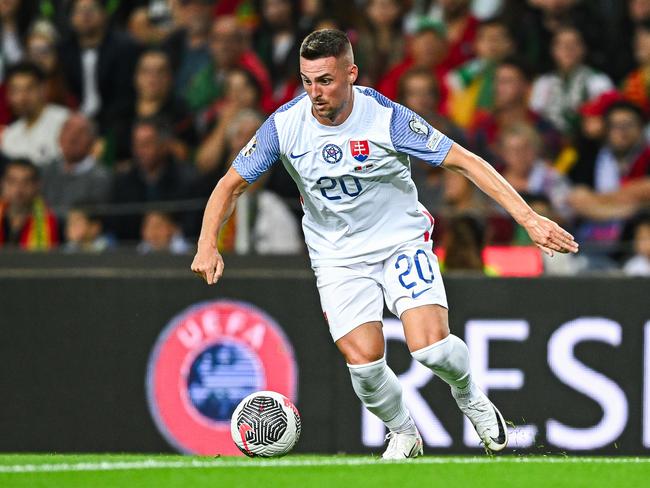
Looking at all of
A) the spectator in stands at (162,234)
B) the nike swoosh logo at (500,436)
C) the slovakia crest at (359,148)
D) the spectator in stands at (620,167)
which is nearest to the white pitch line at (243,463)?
the nike swoosh logo at (500,436)

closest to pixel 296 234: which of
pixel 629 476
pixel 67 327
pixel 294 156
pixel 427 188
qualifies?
pixel 427 188

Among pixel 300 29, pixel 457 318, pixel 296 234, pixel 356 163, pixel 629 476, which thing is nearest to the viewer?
pixel 629 476

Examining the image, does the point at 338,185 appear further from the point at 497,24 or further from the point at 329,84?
the point at 497,24

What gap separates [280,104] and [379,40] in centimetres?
115

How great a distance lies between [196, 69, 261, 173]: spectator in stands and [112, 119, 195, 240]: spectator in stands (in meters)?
0.20

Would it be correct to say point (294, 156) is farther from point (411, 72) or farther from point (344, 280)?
point (411, 72)

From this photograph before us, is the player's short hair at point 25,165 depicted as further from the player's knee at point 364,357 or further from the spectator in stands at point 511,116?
the player's knee at point 364,357

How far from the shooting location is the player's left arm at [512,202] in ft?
20.8

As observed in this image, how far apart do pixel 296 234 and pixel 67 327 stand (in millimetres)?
1890

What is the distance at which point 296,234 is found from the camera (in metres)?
10.7

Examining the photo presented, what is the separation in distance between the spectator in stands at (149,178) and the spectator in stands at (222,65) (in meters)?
1.08

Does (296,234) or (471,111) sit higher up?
(471,111)

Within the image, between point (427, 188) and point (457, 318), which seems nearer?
point (457, 318)

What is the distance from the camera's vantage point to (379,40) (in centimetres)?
1267
